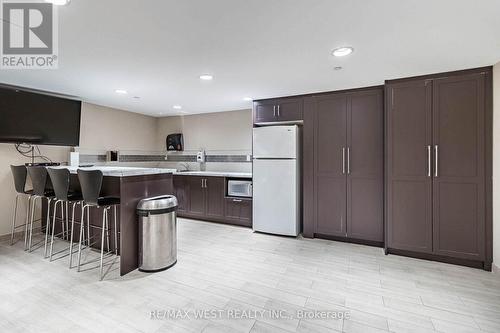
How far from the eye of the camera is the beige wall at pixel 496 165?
2477 mm

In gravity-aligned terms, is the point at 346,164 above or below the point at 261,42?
below

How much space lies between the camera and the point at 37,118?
11.2ft

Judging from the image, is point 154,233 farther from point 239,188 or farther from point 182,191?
point 182,191

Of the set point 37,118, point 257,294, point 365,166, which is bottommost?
point 257,294

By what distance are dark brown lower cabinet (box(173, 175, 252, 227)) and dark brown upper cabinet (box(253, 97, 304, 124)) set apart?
1354 mm

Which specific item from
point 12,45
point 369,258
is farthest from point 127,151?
point 369,258

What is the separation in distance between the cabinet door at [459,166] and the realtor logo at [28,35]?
3789 mm


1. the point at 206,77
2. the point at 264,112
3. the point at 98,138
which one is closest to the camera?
the point at 206,77

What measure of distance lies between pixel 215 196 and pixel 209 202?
0.19 m

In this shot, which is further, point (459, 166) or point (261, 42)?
point (459, 166)

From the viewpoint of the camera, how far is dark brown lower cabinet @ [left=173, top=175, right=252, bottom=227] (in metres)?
4.28

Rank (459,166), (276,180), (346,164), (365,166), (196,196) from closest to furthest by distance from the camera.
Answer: (459,166)
(365,166)
(346,164)
(276,180)
(196,196)

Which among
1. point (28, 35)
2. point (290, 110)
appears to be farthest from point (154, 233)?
point (290, 110)

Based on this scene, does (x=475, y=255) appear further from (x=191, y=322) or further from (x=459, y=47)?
(x=191, y=322)
